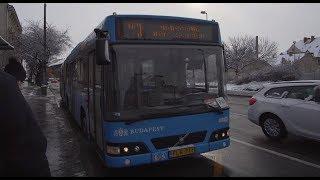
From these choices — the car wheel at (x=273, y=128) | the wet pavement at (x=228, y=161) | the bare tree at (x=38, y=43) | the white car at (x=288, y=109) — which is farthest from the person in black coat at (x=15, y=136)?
the bare tree at (x=38, y=43)

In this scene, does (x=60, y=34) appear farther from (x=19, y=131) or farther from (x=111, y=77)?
(x=19, y=131)

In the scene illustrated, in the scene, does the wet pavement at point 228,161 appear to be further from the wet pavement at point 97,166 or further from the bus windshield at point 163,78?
the bus windshield at point 163,78

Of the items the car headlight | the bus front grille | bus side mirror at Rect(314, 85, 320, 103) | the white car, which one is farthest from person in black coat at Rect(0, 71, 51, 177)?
bus side mirror at Rect(314, 85, 320, 103)

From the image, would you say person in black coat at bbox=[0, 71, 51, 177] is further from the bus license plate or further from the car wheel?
the car wheel

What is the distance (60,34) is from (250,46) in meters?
35.4

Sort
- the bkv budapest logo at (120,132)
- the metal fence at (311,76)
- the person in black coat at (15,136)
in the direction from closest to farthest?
1. the person in black coat at (15,136)
2. the bkv budapest logo at (120,132)
3. the metal fence at (311,76)

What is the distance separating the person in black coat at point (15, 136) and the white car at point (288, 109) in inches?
271

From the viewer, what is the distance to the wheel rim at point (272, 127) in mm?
9289

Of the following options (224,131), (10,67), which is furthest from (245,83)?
(10,67)

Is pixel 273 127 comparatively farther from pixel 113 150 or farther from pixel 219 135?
pixel 113 150

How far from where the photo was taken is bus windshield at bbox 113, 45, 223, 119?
6.24 meters

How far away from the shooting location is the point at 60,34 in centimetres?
5606

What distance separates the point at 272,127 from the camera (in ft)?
31.0

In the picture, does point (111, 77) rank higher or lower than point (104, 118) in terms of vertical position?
higher
